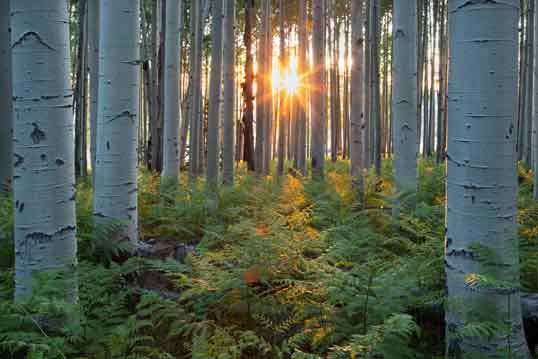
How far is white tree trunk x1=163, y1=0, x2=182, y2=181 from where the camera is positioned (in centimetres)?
841

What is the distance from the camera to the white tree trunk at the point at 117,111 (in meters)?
4.26

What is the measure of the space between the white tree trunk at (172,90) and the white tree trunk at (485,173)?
6.39 metres

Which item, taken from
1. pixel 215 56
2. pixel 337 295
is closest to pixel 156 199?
pixel 215 56

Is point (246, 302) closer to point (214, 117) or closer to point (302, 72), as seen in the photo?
point (214, 117)

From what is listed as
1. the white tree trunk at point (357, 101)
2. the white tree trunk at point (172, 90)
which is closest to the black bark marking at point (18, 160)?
the white tree trunk at point (172, 90)

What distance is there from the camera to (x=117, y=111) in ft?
14.1

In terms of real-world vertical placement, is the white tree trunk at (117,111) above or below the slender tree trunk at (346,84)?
below

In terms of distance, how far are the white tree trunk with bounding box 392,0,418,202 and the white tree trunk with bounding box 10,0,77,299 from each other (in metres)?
4.24

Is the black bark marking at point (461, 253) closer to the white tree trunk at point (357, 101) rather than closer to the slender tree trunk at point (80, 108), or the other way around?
the white tree trunk at point (357, 101)

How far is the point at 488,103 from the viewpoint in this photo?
2617mm

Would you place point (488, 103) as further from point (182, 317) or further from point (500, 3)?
point (182, 317)

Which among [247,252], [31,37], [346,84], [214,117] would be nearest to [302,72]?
[214,117]

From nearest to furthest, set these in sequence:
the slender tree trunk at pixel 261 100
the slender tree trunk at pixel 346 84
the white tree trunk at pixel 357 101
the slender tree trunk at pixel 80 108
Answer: the white tree trunk at pixel 357 101 < the slender tree trunk at pixel 80 108 < the slender tree trunk at pixel 261 100 < the slender tree trunk at pixel 346 84

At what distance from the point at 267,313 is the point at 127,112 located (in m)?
2.19
